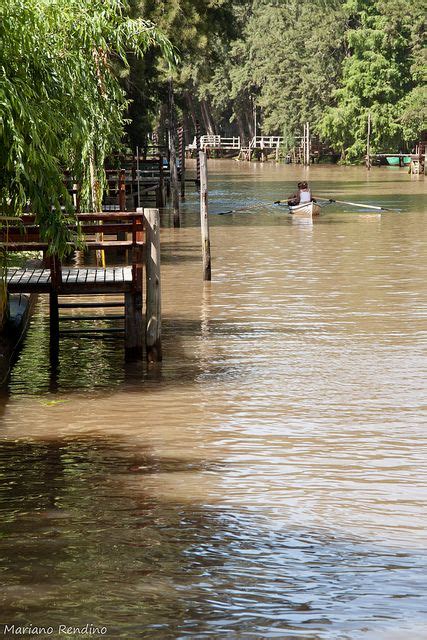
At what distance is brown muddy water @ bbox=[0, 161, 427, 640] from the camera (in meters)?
7.28

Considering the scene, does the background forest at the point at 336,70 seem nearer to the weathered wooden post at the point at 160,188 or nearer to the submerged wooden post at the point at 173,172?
the weathered wooden post at the point at 160,188

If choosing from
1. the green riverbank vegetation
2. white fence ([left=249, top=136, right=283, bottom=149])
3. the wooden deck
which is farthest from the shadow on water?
white fence ([left=249, top=136, right=283, bottom=149])

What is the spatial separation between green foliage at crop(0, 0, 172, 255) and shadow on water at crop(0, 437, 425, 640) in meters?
2.57

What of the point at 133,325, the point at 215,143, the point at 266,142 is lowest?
the point at 133,325

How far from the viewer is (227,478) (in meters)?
9.95

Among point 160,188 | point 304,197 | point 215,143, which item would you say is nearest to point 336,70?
point 215,143

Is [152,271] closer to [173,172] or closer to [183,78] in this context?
[173,172]

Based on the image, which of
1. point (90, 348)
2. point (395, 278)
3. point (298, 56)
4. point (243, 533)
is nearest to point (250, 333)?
point (90, 348)

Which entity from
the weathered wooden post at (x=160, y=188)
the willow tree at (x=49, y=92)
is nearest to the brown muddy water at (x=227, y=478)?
the willow tree at (x=49, y=92)

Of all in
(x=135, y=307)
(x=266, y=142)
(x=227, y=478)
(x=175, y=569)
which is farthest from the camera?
(x=266, y=142)

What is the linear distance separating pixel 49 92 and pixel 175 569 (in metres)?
5.37

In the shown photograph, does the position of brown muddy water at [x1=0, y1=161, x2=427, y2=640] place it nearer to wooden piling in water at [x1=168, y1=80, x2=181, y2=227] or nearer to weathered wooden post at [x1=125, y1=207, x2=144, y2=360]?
weathered wooden post at [x1=125, y1=207, x2=144, y2=360]

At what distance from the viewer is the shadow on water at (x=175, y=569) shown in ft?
23.1

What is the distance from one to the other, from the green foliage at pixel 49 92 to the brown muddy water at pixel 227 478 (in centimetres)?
202
